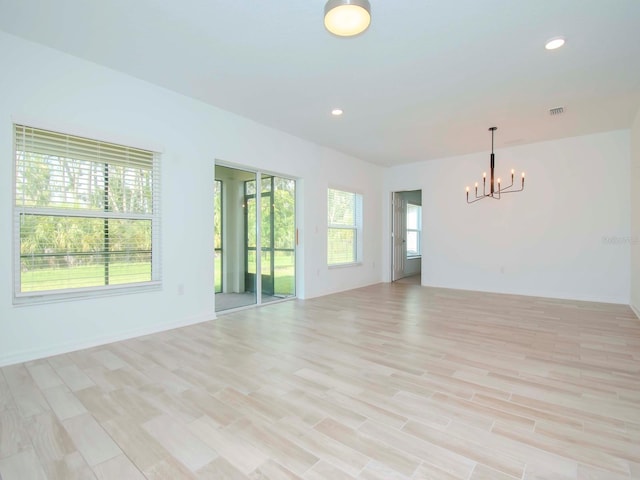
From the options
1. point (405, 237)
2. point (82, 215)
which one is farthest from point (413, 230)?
point (82, 215)

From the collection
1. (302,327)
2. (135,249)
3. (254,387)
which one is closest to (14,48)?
(135,249)

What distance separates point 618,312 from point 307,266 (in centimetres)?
459

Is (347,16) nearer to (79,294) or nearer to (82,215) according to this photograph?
(82,215)

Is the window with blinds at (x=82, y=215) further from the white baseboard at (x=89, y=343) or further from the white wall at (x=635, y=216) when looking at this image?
the white wall at (x=635, y=216)

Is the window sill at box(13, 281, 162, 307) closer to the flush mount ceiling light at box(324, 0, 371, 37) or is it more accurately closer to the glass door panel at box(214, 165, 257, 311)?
the glass door panel at box(214, 165, 257, 311)

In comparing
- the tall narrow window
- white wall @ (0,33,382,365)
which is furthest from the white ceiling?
the tall narrow window

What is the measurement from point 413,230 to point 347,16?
7.75 m

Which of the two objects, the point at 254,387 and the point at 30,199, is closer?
the point at 254,387

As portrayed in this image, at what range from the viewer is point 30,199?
2904 mm

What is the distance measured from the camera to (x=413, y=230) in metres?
9.30

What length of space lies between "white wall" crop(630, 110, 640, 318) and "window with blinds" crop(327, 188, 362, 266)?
4.37 m

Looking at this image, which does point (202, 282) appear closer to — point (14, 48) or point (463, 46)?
point (14, 48)

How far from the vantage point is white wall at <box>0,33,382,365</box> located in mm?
2783

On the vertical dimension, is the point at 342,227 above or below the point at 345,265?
above
